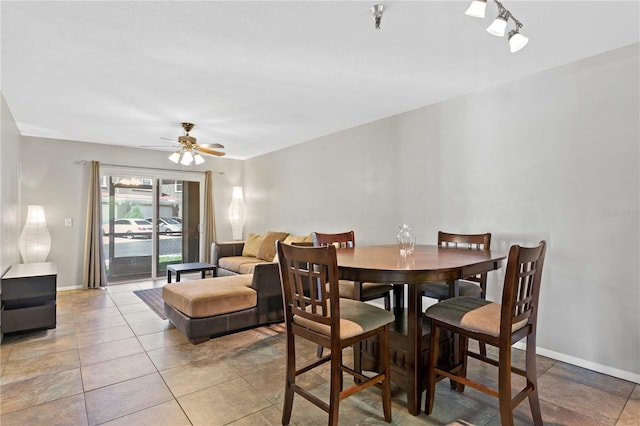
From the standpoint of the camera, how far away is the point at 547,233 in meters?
2.83

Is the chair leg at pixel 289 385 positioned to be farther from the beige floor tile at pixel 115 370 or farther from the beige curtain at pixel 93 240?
the beige curtain at pixel 93 240

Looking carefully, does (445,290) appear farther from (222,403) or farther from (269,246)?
(269,246)

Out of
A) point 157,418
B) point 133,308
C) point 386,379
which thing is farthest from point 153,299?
point 386,379

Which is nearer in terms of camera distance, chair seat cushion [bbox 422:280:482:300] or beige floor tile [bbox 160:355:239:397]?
beige floor tile [bbox 160:355:239:397]

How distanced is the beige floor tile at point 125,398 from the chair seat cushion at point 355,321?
1176 millimetres

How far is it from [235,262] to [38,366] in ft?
9.27

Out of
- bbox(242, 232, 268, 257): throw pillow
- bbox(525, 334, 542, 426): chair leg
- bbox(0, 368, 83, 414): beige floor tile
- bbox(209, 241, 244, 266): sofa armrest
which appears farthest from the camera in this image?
bbox(209, 241, 244, 266): sofa armrest

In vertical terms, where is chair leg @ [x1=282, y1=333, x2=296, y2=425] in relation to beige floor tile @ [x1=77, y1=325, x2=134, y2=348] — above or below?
above

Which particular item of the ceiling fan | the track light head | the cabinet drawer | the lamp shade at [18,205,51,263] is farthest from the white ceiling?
the cabinet drawer

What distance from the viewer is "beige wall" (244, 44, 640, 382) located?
2467 millimetres

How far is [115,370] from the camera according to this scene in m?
2.58

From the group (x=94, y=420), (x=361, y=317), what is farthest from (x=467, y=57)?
(x=94, y=420)

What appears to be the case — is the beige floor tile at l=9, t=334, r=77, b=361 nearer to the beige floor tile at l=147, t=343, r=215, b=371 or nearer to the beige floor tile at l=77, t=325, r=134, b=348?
the beige floor tile at l=77, t=325, r=134, b=348

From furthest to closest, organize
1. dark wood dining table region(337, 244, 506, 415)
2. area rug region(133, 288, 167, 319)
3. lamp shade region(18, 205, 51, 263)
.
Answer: lamp shade region(18, 205, 51, 263) < area rug region(133, 288, 167, 319) < dark wood dining table region(337, 244, 506, 415)
